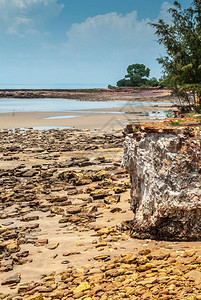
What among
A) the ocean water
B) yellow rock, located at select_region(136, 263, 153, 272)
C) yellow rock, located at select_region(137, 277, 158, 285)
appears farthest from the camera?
the ocean water

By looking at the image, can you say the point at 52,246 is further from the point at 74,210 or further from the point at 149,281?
the point at 149,281

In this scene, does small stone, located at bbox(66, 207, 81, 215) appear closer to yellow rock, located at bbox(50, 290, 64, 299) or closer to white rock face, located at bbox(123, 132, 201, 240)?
white rock face, located at bbox(123, 132, 201, 240)

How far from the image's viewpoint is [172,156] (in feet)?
17.0

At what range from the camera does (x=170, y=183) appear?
17.0ft

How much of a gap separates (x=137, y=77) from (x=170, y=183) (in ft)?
371

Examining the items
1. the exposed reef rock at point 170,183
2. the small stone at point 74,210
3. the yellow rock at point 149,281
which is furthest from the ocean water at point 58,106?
the yellow rock at point 149,281

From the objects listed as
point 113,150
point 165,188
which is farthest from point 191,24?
point 165,188

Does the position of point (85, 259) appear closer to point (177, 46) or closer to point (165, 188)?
point (165, 188)

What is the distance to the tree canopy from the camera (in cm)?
11457

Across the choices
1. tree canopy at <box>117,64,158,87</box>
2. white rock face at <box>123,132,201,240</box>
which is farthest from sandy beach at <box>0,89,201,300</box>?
tree canopy at <box>117,64,158,87</box>

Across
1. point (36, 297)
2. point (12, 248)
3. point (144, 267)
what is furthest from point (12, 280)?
point (144, 267)

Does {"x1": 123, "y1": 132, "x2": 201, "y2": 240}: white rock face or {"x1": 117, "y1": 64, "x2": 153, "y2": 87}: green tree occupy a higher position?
{"x1": 117, "y1": 64, "x2": 153, "y2": 87}: green tree

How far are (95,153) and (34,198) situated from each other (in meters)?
6.40

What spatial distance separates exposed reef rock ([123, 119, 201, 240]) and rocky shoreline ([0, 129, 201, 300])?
0.84ft
